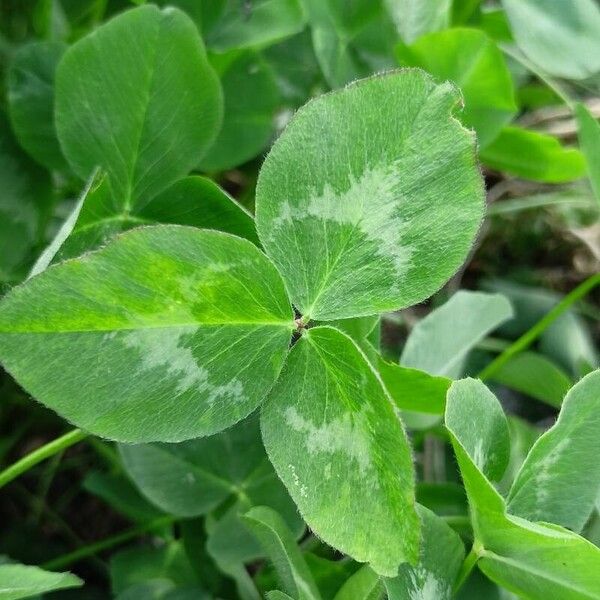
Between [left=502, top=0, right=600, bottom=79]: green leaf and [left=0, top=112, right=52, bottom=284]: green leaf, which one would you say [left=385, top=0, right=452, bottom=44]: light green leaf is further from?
[left=0, top=112, right=52, bottom=284]: green leaf

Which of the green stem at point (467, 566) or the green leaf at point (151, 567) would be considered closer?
the green stem at point (467, 566)

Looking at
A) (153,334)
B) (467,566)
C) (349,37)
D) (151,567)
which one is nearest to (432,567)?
(467,566)

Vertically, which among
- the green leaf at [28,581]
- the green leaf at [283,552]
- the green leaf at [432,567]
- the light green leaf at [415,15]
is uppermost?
the light green leaf at [415,15]

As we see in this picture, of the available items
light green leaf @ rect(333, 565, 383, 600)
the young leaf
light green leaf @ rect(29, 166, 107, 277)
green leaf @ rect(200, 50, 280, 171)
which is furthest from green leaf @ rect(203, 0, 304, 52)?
light green leaf @ rect(333, 565, 383, 600)

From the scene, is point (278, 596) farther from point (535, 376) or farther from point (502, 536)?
point (535, 376)

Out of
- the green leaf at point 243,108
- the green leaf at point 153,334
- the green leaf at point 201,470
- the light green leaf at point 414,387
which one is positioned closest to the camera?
the green leaf at point 153,334

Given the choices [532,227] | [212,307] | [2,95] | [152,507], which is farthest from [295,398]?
[532,227]

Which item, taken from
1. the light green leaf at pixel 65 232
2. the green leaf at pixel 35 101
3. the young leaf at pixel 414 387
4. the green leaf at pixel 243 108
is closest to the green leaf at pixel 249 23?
the green leaf at pixel 243 108

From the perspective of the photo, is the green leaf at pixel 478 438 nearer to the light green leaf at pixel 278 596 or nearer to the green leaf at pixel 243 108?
the light green leaf at pixel 278 596
